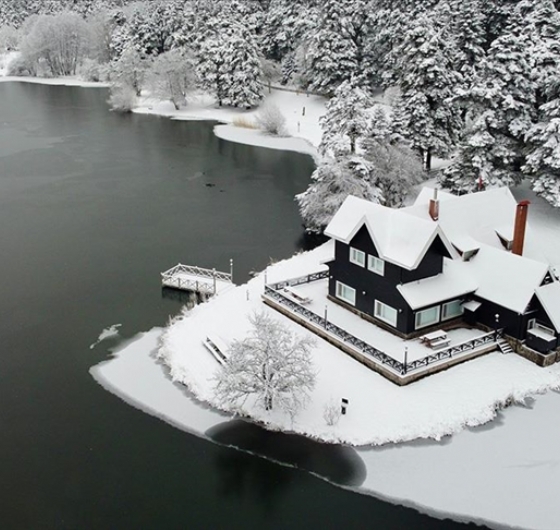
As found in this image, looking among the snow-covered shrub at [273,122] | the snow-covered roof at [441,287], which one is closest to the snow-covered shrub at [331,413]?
the snow-covered roof at [441,287]

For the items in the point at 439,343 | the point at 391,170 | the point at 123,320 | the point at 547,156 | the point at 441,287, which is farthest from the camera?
the point at 391,170

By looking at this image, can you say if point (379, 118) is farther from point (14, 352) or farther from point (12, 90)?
point (12, 90)

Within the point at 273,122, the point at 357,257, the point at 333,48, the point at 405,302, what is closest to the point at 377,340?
the point at 405,302

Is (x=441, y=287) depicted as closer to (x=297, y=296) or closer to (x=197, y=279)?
(x=297, y=296)

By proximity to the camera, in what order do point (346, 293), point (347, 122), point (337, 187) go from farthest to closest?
Answer: point (347, 122), point (337, 187), point (346, 293)

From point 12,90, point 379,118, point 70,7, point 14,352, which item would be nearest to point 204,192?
point 379,118

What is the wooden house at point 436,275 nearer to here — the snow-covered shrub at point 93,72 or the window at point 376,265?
the window at point 376,265

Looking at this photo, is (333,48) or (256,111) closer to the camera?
(333,48)

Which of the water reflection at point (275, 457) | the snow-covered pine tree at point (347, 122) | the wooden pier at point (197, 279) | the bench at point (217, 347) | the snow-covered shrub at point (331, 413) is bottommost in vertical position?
the water reflection at point (275, 457)
